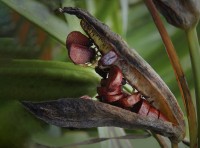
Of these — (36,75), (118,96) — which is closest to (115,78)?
(118,96)

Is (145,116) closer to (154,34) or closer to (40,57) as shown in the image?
(40,57)

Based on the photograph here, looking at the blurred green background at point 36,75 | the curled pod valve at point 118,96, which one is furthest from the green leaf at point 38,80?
the curled pod valve at point 118,96

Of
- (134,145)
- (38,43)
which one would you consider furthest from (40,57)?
(134,145)

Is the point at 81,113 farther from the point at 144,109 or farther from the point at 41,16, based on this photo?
the point at 41,16

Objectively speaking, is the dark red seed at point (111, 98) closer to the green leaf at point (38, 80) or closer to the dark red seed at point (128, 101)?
the dark red seed at point (128, 101)

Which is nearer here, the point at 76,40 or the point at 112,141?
the point at 76,40

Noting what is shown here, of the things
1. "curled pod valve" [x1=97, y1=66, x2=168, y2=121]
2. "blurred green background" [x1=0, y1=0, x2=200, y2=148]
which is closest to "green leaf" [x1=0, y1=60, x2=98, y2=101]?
"blurred green background" [x1=0, y1=0, x2=200, y2=148]

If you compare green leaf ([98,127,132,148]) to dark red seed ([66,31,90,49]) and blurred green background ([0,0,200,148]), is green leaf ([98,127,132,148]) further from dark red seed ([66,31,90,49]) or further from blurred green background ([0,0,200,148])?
dark red seed ([66,31,90,49])
